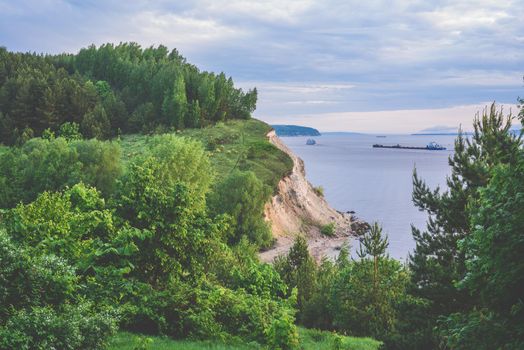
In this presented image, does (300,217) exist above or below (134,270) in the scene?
below

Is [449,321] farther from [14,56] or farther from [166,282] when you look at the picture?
[14,56]

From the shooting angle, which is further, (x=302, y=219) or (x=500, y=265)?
(x=302, y=219)

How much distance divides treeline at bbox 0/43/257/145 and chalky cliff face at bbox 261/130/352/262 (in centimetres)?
2358

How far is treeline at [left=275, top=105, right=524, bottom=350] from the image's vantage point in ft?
46.3

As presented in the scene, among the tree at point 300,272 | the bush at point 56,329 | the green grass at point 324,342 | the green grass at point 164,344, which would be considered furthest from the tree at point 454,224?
the tree at point 300,272

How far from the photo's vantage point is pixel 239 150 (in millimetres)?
93625

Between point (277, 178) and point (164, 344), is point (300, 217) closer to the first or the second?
point (277, 178)

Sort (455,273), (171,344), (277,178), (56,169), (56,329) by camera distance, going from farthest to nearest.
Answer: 1. (277,178)
2. (56,169)
3. (455,273)
4. (171,344)
5. (56,329)

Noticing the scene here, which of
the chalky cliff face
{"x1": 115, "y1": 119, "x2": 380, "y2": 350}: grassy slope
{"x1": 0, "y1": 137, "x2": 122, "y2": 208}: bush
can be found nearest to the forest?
the chalky cliff face

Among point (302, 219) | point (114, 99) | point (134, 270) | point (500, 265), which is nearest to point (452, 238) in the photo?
point (500, 265)

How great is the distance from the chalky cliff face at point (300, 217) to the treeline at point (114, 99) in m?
23.6

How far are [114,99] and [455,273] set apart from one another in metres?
100

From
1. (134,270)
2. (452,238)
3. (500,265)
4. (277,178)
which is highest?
(500,265)

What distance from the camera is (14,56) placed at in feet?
423
